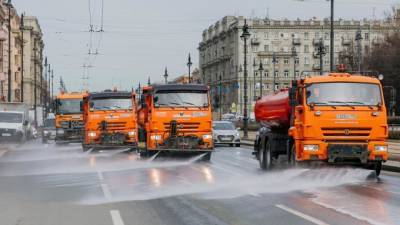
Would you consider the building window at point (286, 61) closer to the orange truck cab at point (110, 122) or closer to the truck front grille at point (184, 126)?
the orange truck cab at point (110, 122)

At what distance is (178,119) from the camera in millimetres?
25328

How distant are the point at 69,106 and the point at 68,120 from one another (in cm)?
86

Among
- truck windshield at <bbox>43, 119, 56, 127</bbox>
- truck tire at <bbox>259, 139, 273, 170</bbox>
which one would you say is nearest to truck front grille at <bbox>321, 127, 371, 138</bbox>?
truck tire at <bbox>259, 139, 273, 170</bbox>

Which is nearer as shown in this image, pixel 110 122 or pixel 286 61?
pixel 110 122

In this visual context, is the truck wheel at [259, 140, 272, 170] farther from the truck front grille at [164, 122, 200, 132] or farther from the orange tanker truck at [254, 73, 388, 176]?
the truck front grille at [164, 122, 200, 132]

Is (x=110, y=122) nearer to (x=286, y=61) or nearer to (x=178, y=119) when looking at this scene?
(x=178, y=119)

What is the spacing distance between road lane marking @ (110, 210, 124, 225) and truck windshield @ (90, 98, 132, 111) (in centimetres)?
1980

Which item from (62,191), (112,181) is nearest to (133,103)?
(112,181)

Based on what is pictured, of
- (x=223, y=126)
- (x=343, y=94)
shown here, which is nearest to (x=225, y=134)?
(x=223, y=126)

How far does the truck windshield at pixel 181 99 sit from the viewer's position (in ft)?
83.8

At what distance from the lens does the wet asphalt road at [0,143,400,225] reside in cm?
1102

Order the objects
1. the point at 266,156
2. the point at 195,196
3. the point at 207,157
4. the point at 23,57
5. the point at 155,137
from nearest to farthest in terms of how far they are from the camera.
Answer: the point at 195,196 → the point at 266,156 → the point at 155,137 → the point at 207,157 → the point at 23,57

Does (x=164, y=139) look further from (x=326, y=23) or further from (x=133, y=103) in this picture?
(x=326, y=23)

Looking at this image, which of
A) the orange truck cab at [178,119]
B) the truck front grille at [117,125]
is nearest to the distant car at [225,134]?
the truck front grille at [117,125]
